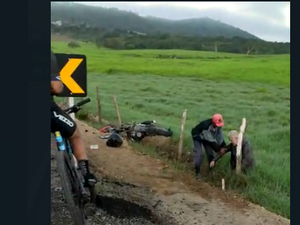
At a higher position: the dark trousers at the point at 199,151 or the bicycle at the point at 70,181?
the bicycle at the point at 70,181

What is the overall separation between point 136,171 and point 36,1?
651cm

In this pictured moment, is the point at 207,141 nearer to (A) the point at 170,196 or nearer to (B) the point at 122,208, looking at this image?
(A) the point at 170,196

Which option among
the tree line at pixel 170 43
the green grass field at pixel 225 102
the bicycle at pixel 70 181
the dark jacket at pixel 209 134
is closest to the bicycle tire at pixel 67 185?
the bicycle at pixel 70 181

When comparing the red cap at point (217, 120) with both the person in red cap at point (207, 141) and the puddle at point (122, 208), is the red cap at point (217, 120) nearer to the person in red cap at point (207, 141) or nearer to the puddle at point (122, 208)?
the person in red cap at point (207, 141)

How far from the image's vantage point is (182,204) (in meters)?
7.45

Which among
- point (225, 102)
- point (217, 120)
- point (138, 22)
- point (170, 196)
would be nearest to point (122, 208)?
point (170, 196)

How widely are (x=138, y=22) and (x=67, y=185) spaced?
386 ft

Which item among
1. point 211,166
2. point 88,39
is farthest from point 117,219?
point 88,39

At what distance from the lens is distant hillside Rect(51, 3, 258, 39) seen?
10644cm

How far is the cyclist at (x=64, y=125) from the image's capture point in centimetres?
443

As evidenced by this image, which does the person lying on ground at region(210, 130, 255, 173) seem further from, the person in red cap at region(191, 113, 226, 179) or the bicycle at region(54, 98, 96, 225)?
the bicycle at region(54, 98, 96, 225)

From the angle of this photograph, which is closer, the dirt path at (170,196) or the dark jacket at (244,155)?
the dirt path at (170,196)

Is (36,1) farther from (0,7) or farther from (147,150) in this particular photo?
(147,150)

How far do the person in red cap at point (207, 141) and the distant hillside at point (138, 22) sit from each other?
8823 centimetres
